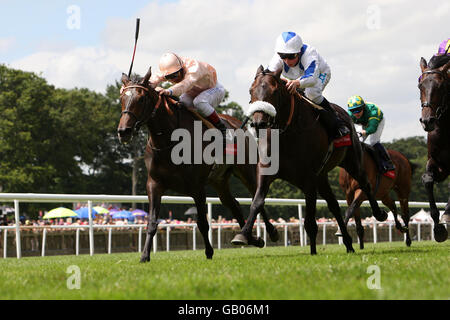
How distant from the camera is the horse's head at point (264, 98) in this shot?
5945 mm

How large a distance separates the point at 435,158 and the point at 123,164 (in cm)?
4996

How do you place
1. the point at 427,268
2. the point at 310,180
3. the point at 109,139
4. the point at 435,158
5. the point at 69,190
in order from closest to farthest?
1. the point at 427,268
2. the point at 310,180
3. the point at 435,158
4. the point at 69,190
5. the point at 109,139

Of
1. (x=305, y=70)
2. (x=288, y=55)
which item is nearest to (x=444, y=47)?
(x=305, y=70)

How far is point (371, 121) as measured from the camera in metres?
11.0

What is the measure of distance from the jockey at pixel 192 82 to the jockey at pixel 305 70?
0.80m

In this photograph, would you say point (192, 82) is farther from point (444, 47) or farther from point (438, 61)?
point (444, 47)

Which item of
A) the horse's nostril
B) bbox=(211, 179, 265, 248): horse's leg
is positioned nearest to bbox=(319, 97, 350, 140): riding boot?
bbox=(211, 179, 265, 248): horse's leg

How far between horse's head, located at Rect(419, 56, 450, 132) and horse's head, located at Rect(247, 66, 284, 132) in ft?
4.74

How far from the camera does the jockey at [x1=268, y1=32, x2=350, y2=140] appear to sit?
22.7ft

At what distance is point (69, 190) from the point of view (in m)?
47.8

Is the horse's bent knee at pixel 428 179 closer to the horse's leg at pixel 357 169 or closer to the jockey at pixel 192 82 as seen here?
the horse's leg at pixel 357 169

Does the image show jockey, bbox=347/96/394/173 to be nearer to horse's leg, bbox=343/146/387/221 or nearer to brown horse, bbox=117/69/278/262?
horse's leg, bbox=343/146/387/221

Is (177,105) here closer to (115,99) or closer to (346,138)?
(346,138)
